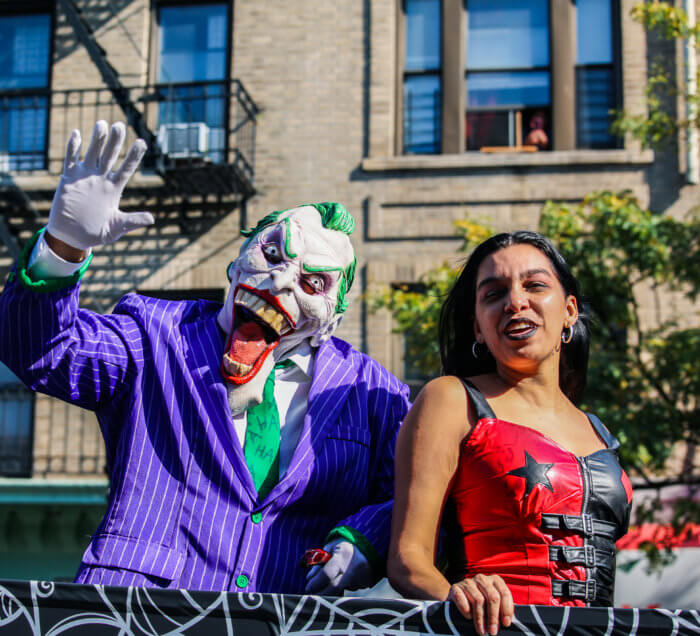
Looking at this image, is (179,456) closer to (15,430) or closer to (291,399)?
(291,399)

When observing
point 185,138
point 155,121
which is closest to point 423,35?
point 185,138

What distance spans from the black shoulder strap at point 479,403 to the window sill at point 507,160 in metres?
7.23

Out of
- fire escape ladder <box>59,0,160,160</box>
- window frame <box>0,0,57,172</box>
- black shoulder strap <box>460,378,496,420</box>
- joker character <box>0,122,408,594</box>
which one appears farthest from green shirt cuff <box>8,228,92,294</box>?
window frame <box>0,0,57,172</box>

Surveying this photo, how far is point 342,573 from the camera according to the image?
2275mm

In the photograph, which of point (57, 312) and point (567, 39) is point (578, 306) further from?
point (567, 39)

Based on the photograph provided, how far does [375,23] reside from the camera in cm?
973

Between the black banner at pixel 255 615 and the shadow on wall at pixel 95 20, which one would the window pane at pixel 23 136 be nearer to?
the shadow on wall at pixel 95 20

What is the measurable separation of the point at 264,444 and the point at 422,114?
308 inches

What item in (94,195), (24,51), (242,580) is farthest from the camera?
(24,51)

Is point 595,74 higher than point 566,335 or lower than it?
higher

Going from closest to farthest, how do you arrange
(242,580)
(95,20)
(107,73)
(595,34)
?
(242,580) → (107,73) → (595,34) → (95,20)

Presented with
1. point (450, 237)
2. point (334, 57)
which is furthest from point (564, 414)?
point (334, 57)

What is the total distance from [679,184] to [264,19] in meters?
4.94

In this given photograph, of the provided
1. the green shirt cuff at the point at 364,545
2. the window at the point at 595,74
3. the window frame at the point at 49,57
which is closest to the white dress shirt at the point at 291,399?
the green shirt cuff at the point at 364,545
